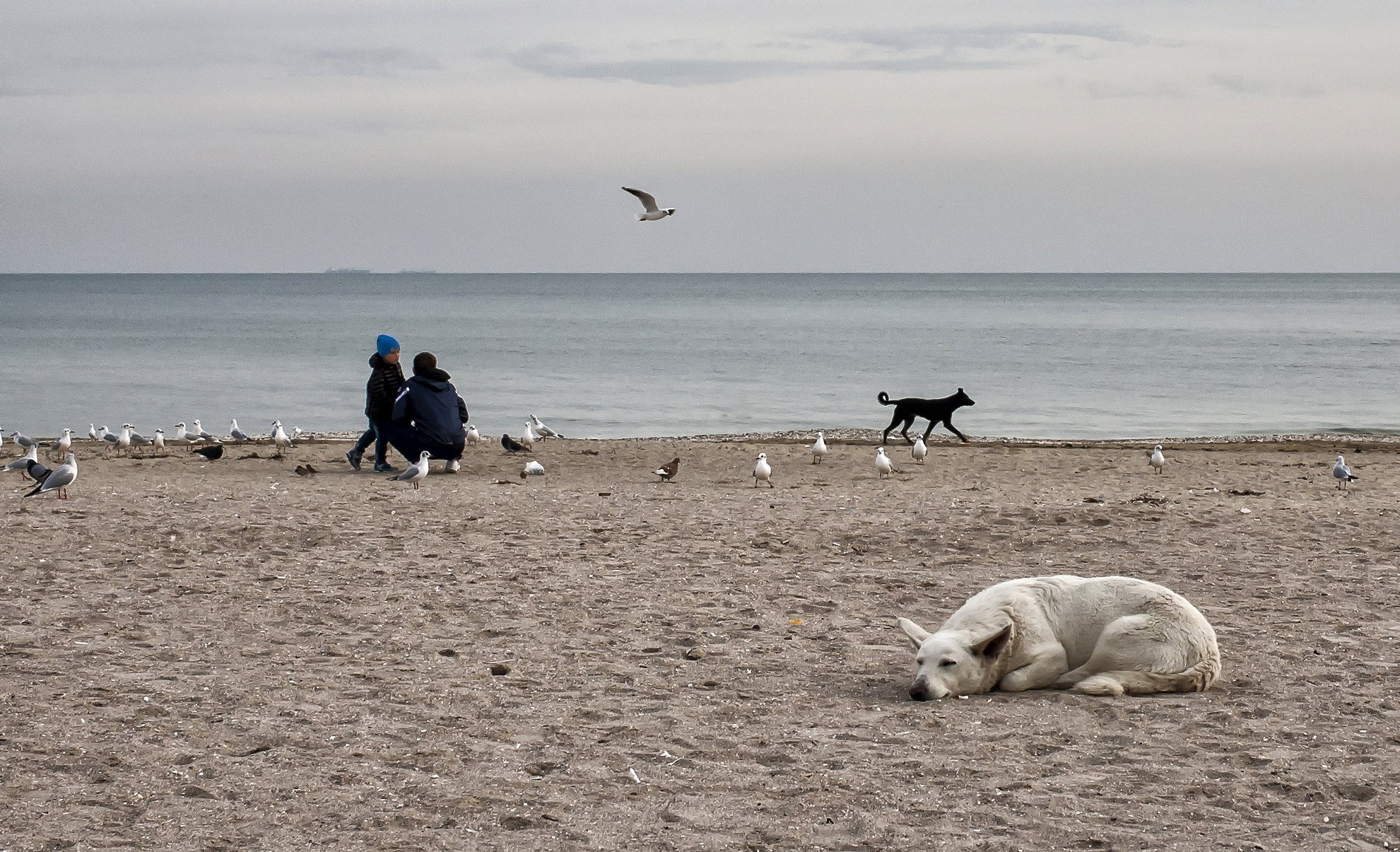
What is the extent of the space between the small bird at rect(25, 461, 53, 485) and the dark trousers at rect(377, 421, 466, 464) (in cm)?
367

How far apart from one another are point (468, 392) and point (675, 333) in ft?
127

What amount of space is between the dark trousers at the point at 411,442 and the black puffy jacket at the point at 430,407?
6 cm

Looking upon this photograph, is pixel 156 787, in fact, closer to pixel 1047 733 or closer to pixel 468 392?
pixel 1047 733

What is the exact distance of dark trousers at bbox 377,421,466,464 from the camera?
15.4 meters

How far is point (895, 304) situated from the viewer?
452ft

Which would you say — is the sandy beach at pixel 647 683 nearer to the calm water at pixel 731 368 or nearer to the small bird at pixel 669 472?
the small bird at pixel 669 472

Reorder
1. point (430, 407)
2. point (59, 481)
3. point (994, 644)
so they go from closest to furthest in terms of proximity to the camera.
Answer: point (994, 644) → point (59, 481) → point (430, 407)

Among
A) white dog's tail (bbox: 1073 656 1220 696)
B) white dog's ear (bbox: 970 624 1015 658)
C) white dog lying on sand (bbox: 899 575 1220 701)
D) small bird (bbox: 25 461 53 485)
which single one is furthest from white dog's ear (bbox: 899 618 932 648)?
small bird (bbox: 25 461 53 485)

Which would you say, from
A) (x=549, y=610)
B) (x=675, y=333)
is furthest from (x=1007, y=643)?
(x=675, y=333)

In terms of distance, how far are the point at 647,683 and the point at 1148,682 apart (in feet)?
8.26

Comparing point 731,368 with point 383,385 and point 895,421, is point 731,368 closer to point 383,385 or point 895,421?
point 895,421

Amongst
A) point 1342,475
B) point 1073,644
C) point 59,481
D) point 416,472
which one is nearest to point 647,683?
point 1073,644

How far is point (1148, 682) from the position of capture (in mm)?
6305

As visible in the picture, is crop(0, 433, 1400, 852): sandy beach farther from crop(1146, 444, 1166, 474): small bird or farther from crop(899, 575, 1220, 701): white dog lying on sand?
crop(1146, 444, 1166, 474): small bird
